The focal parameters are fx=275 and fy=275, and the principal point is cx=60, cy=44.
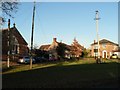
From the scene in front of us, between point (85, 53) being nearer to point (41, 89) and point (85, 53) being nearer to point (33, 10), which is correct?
point (33, 10)

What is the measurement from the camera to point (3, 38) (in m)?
40.5

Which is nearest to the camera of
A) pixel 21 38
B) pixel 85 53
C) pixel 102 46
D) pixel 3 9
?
pixel 3 9

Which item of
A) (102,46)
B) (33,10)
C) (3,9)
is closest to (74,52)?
(102,46)

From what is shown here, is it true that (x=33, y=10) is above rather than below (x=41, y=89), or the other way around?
above

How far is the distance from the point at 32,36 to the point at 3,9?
14.4 meters

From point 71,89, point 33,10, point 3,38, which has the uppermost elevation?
point 33,10

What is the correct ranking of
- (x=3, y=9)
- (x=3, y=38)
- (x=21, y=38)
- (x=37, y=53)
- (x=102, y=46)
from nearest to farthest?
(x=3, y=9) → (x=3, y=38) → (x=21, y=38) → (x=37, y=53) → (x=102, y=46)

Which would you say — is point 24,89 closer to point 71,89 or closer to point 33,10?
point 71,89

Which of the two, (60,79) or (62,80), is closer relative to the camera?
(62,80)

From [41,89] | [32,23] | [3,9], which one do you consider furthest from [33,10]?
[41,89]

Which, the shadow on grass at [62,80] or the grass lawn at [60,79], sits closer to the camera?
the shadow on grass at [62,80]

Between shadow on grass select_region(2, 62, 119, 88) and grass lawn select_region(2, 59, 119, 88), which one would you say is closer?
shadow on grass select_region(2, 62, 119, 88)

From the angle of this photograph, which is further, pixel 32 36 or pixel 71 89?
pixel 32 36

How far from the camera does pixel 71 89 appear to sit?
588 inches
